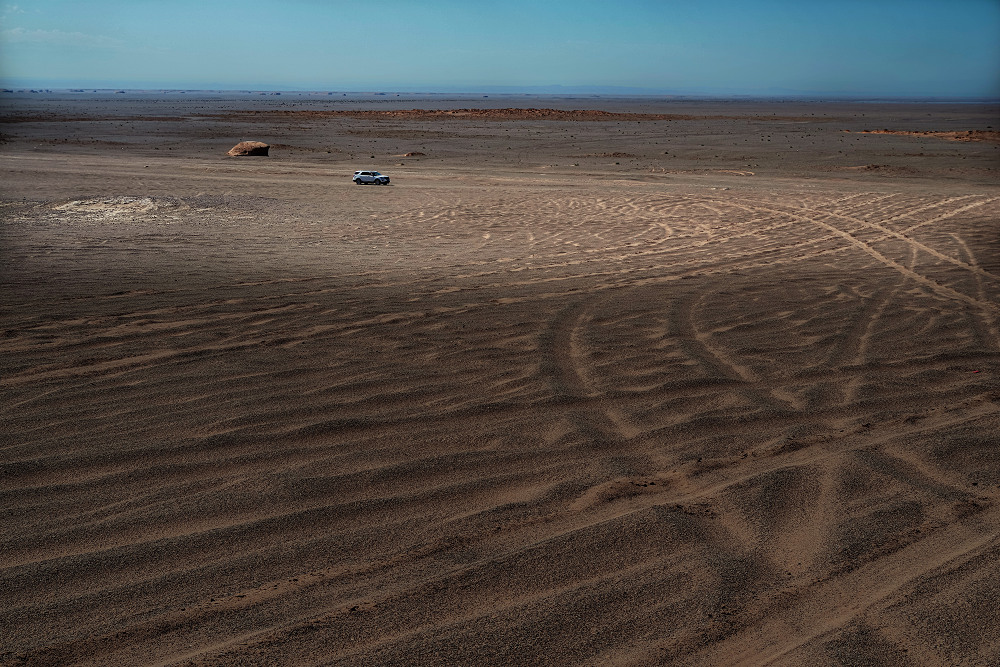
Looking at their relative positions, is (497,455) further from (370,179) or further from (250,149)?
(250,149)

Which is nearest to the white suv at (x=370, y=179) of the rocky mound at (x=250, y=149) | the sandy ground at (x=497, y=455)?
the sandy ground at (x=497, y=455)

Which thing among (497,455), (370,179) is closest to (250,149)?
(370,179)

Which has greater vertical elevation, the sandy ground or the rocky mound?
the rocky mound

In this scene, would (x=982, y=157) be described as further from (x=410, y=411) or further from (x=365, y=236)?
(x=410, y=411)

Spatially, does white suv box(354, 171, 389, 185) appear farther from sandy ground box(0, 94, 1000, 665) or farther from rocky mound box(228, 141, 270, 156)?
rocky mound box(228, 141, 270, 156)

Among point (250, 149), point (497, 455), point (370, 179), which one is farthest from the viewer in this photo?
point (250, 149)

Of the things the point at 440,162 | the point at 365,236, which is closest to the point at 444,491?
the point at 365,236

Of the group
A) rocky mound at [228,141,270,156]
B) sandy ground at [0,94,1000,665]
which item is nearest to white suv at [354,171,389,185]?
sandy ground at [0,94,1000,665]

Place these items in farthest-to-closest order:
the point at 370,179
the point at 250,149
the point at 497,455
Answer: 1. the point at 250,149
2. the point at 370,179
3. the point at 497,455
